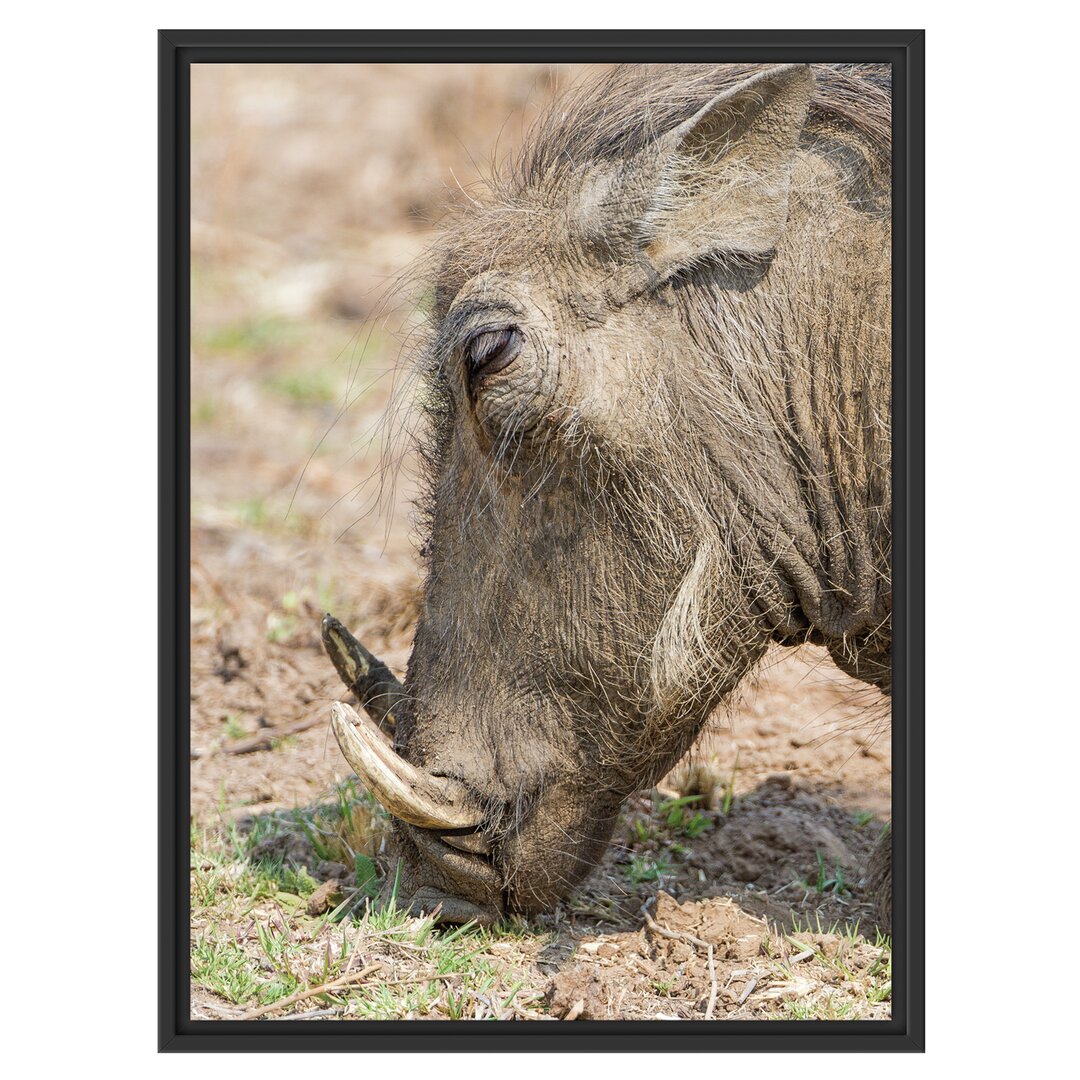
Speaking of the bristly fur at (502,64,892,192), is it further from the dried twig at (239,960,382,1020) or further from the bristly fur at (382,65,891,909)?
the dried twig at (239,960,382,1020)

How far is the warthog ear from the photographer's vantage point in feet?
8.94

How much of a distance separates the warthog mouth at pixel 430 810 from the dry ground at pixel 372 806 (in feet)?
0.24

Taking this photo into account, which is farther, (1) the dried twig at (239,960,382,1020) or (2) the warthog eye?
(1) the dried twig at (239,960,382,1020)

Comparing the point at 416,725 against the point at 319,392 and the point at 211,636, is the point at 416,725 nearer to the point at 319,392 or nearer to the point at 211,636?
the point at 211,636

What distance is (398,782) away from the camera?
9.34ft

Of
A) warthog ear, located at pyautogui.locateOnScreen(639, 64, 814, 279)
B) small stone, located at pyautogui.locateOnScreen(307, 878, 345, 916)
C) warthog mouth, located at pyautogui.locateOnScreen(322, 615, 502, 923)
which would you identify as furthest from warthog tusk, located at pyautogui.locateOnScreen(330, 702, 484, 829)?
warthog ear, located at pyautogui.locateOnScreen(639, 64, 814, 279)

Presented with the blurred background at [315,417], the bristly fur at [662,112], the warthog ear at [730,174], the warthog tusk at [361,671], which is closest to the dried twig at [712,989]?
the blurred background at [315,417]

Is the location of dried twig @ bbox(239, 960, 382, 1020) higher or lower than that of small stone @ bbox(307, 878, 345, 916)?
lower

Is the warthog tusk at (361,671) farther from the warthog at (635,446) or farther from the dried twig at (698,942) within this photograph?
the dried twig at (698,942)

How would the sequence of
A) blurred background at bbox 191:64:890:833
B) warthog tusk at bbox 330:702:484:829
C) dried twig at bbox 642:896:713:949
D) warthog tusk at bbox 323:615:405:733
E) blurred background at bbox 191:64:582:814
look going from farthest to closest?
blurred background at bbox 191:64:582:814 < blurred background at bbox 191:64:890:833 < warthog tusk at bbox 323:615:405:733 < dried twig at bbox 642:896:713:949 < warthog tusk at bbox 330:702:484:829

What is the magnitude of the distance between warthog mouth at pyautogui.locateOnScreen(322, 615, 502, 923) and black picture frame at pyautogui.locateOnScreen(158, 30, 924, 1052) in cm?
32

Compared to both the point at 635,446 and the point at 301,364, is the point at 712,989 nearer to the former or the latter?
the point at 635,446

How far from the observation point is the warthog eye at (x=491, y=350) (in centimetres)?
272

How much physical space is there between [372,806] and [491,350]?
142 centimetres
